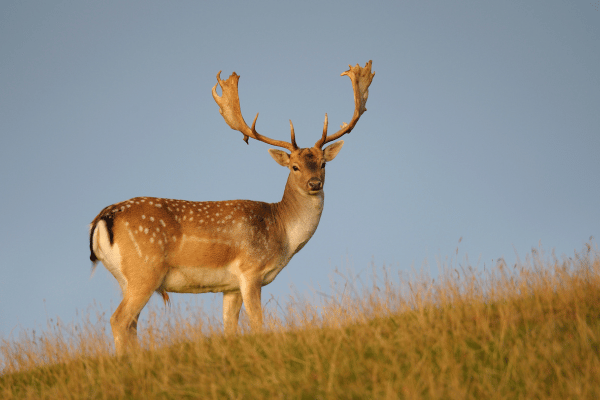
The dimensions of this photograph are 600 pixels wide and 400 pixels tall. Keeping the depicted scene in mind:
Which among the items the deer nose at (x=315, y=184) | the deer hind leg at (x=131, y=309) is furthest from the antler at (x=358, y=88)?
the deer hind leg at (x=131, y=309)

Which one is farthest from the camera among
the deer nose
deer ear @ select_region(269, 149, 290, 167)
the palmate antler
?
the palmate antler

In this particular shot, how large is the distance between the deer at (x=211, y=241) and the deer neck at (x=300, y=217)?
0.02 meters

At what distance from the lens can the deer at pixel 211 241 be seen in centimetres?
730

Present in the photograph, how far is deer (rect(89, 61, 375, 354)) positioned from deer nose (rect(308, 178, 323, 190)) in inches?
0.5

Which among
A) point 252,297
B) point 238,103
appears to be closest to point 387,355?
point 252,297

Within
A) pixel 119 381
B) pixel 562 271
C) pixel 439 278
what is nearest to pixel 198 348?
pixel 119 381

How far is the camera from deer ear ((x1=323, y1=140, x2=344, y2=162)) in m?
8.76

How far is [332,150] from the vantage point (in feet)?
28.9

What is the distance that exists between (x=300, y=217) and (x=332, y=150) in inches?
49.1

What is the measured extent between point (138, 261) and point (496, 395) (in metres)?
4.88

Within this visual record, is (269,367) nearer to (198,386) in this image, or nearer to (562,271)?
(198,386)

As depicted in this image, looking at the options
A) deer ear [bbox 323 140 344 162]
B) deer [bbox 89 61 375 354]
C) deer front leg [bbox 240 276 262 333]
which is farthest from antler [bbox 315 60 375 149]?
deer front leg [bbox 240 276 262 333]

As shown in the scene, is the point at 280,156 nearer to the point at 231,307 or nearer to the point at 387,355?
the point at 231,307

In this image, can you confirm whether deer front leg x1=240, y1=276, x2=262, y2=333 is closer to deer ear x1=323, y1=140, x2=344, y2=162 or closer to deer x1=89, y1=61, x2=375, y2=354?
deer x1=89, y1=61, x2=375, y2=354
